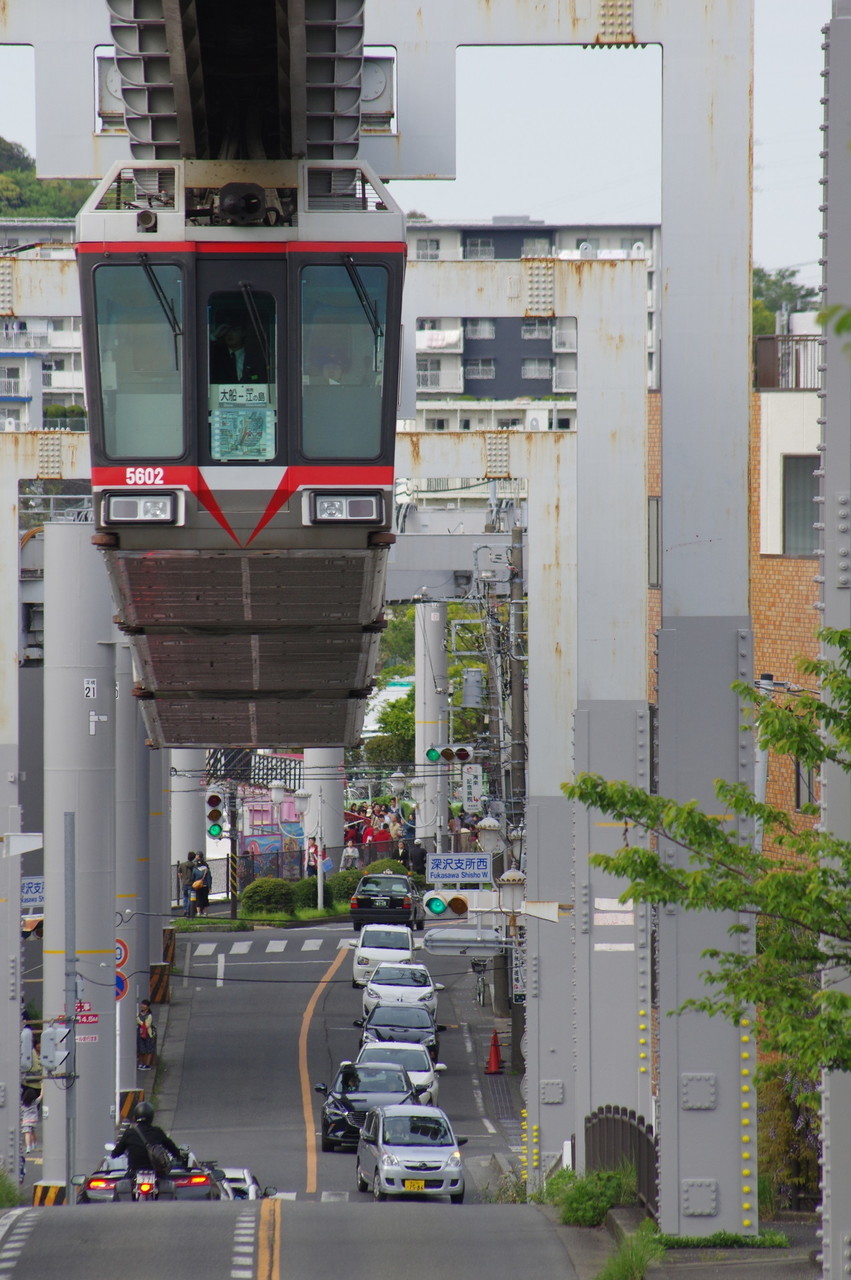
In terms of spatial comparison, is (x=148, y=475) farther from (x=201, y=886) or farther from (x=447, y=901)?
(x=201, y=886)

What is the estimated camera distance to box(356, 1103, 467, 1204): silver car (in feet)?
79.0

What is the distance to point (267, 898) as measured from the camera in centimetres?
5300

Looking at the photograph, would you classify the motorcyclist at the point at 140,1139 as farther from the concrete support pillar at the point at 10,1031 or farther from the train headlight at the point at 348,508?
the train headlight at the point at 348,508

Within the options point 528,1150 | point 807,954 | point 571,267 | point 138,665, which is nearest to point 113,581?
point 138,665

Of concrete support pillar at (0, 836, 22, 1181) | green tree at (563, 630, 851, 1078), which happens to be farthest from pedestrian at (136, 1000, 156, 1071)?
green tree at (563, 630, 851, 1078)

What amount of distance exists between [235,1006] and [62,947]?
1724 cm

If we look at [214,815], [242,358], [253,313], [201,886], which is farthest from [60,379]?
[253,313]

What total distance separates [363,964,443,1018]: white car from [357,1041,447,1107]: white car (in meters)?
4.94

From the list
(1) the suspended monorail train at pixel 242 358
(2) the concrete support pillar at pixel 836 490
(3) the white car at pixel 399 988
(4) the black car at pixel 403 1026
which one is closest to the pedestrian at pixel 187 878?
(3) the white car at pixel 399 988

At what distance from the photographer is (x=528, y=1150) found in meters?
25.5

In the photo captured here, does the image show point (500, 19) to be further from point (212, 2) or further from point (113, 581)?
point (113, 581)

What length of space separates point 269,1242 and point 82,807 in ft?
33.8

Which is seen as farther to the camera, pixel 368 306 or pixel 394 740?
pixel 394 740

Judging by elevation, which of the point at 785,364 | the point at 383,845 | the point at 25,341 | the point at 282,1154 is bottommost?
the point at 282,1154
